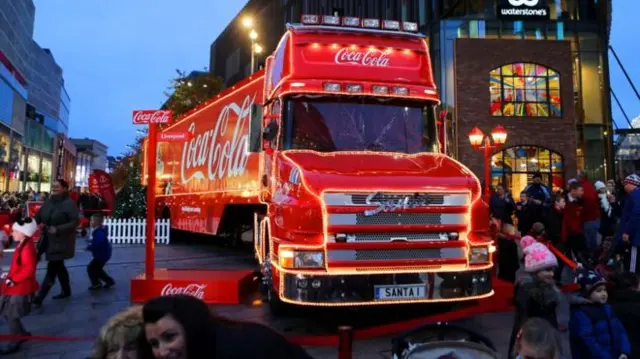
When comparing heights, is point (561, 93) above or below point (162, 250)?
above

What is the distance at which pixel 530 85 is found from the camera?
1026 inches

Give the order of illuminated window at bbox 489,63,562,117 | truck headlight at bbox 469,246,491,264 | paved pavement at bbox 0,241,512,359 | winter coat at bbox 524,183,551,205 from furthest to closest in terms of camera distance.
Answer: illuminated window at bbox 489,63,562,117, winter coat at bbox 524,183,551,205, truck headlight at bbox 469,246,491,264, paved pavement at bbox 0,241,512,359

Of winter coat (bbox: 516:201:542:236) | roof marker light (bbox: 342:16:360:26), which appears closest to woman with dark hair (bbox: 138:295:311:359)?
roof marker light (bbox: 342:16:360:26)

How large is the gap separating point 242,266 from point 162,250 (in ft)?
16.1

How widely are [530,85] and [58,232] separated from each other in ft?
78.7

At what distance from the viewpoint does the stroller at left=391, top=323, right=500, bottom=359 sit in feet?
9.84

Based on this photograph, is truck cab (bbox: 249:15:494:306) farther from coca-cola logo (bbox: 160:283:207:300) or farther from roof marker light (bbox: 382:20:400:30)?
coca-cola logo (bbox: 160:283:207:300)

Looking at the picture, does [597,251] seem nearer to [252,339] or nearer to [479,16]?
[252,339]

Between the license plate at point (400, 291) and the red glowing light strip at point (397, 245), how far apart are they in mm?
441

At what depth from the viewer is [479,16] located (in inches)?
1056

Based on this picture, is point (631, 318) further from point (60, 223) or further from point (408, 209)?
point (60, 223)

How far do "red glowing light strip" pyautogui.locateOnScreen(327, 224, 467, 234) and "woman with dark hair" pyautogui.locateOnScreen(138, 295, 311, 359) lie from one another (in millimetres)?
3551

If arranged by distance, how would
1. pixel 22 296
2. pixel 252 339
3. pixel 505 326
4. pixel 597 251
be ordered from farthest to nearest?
pixel 597 251
pixel 505 326
pixel 22 296
pixel 252 339

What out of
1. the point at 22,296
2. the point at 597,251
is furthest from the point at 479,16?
Answer: the point at 22,296
